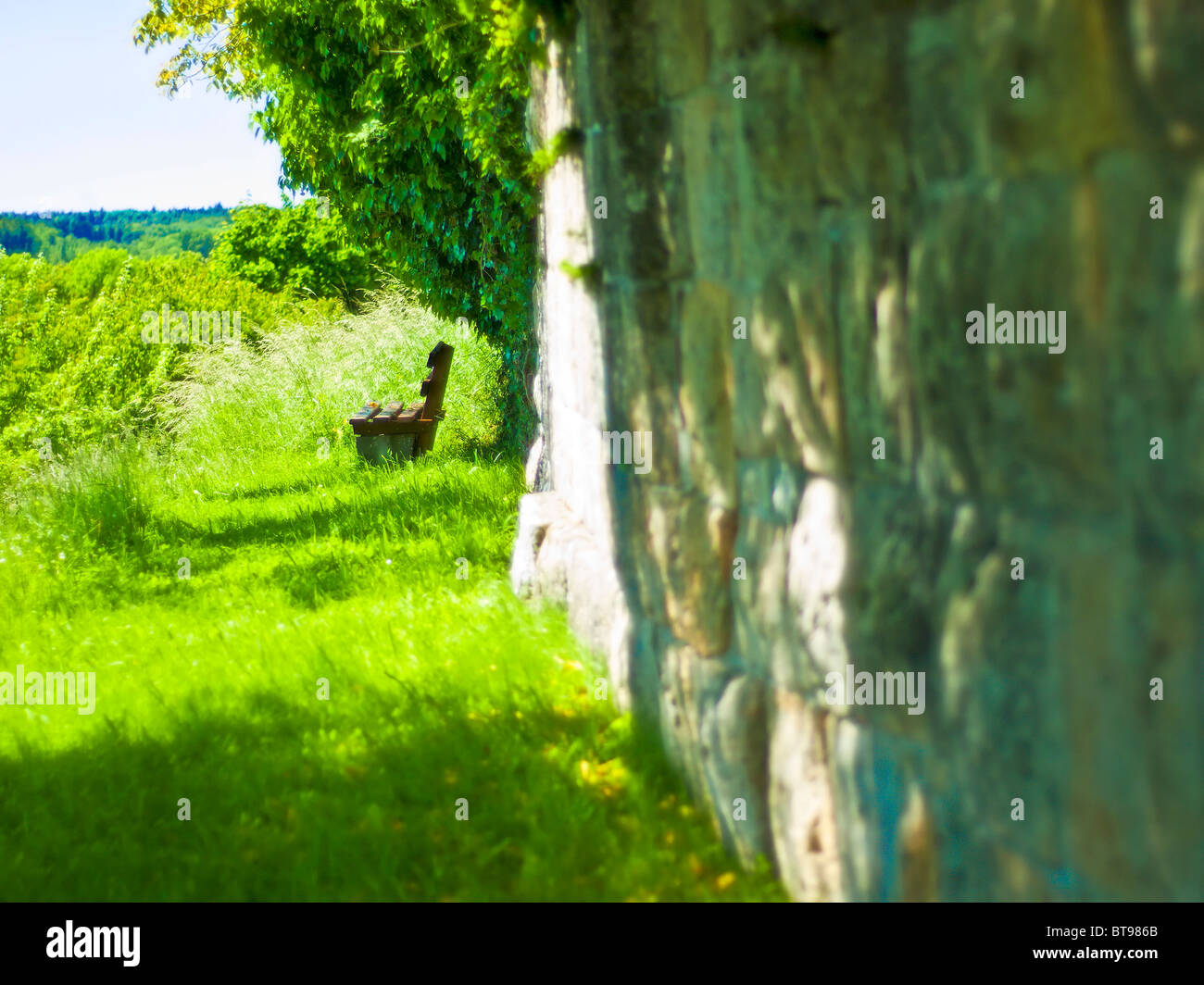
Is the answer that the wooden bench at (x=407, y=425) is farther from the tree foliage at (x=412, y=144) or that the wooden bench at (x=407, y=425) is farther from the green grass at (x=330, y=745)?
the green grass at (x=330, y=745)

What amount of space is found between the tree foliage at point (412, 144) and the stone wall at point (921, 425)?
4840 millimetres

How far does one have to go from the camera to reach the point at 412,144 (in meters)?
10.4

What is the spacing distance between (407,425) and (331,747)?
7.00m

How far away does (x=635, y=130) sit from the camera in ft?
12.0

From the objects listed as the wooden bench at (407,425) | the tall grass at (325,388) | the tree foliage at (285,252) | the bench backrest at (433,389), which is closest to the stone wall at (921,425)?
the wooden bench at (407,425)

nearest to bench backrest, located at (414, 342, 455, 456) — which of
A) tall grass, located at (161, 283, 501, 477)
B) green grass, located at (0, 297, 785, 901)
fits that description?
tall grass, located at (161, 283, 501, 477)

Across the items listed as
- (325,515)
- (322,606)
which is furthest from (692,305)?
(325,515)

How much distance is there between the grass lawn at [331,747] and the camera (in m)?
3.32

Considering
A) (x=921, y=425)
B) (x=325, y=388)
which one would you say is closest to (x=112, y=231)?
(x=325, y=388)

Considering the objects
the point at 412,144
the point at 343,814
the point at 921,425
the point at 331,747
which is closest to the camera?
the point at 921,425

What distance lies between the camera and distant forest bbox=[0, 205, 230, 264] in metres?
45.2

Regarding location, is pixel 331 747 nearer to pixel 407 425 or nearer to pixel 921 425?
pixel 921 425

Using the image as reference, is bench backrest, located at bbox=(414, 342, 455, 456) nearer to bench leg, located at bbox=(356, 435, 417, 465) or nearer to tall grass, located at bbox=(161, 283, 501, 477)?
bench leg, located at bbox=(356, 435, 417, 465)
